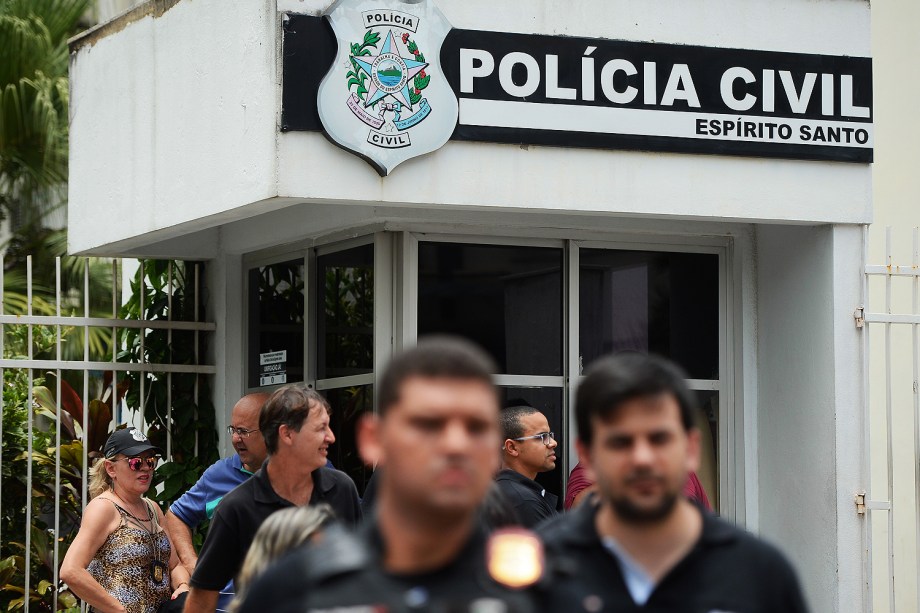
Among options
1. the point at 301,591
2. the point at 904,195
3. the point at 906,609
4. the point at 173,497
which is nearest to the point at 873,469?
the point at 906,609

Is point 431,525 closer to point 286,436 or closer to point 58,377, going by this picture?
point 286,436

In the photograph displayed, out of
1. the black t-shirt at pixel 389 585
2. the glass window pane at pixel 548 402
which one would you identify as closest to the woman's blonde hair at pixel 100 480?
the glass window pane at pixel 548 402

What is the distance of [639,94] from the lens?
7832 millimetres

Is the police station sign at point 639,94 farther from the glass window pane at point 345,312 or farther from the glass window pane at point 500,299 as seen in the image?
the glass window pane at point 345,312

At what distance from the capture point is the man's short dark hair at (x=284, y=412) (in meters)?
5.65

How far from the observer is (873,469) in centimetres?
941

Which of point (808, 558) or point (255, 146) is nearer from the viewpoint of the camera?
point (255, 146)

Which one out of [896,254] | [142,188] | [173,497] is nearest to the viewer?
[142,188]

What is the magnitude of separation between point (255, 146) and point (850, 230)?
10.9 ft

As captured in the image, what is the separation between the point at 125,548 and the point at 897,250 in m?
5.40

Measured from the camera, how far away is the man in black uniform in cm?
300

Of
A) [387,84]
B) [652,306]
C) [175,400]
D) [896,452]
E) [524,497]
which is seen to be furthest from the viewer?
[896,452]

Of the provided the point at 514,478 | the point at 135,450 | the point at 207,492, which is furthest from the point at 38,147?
the point at 514,478

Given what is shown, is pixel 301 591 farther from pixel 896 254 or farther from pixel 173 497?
pixel 896 254
